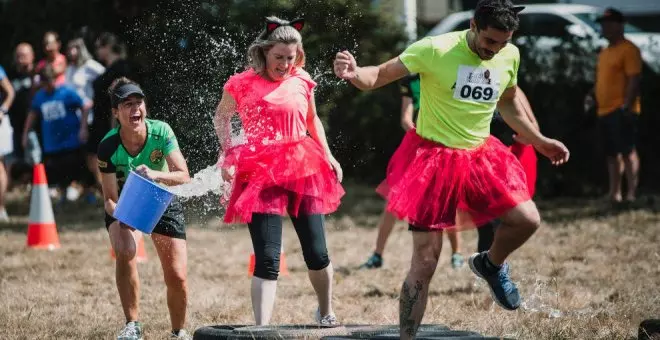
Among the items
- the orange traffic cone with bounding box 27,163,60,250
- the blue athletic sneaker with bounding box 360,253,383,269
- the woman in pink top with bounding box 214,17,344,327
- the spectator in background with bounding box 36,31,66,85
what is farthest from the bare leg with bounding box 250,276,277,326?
the spectator in background with bounding box 36,31,66,85

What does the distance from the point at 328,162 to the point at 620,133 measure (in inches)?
293

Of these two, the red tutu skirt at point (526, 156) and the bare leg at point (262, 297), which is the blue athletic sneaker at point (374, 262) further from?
the bare leg at point (262, 297)

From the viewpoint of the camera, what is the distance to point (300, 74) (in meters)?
6.61

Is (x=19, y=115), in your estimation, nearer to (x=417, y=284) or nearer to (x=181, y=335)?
(x=181, y=335)

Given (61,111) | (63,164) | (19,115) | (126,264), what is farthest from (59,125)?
(126,264)

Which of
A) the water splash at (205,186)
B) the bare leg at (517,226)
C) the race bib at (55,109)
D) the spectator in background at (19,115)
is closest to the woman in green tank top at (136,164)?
the water splash at (205,186)

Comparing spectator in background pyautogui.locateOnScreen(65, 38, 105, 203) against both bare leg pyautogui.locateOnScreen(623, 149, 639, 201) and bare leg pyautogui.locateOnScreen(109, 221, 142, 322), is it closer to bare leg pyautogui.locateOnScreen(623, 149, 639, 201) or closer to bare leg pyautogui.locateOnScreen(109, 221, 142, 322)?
bare leg pyautogui.locateOnScreen(623, 149, 639, 201)

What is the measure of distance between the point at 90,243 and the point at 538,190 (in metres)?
6.30

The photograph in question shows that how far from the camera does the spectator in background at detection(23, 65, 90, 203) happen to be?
46.1ft

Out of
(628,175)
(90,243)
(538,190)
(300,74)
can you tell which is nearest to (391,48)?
(538,190)

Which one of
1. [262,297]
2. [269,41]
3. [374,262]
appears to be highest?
[269,41]

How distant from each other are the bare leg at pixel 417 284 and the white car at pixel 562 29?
903 centimetres

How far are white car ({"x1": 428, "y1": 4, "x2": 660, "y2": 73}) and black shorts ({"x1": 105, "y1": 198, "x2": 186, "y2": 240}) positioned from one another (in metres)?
8.69

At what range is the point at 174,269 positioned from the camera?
21.8ft
